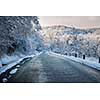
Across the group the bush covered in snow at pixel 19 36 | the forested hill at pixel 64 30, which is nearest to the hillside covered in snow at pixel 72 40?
the forested hill at pixel 64 30

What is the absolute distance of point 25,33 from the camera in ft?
13.9

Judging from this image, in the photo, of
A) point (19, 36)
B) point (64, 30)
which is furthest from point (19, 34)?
point (64, 30)

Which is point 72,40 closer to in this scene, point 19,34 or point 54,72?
point 54,72

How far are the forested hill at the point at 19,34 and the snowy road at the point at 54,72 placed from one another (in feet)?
0.94

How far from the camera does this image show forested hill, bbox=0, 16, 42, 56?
3.96m

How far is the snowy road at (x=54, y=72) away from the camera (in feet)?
12.8

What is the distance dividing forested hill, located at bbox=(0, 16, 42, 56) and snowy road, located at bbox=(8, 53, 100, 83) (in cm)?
29

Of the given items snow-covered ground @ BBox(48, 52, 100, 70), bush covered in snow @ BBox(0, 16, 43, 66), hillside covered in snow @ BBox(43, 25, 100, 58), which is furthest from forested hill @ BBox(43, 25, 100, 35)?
snow-covered ground @ BBox(48, 52, 100, 70)

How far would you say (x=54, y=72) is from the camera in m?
3.93

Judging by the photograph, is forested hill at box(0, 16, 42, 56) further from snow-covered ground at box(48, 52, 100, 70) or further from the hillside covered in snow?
snow-covered ground at box(48, 52, 100, 70)
